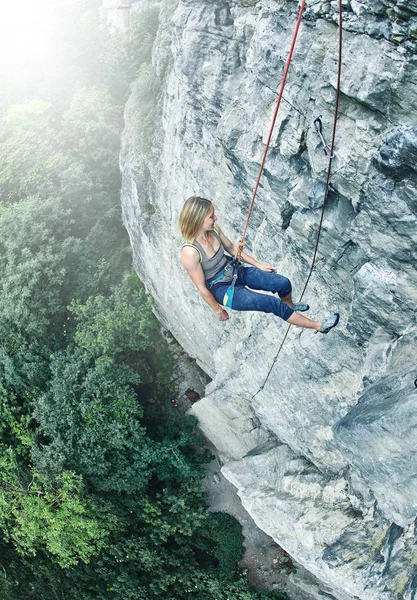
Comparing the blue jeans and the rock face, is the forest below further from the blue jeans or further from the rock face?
the blue jeans

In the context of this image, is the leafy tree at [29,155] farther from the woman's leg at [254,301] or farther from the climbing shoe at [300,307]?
the climbing shoe at [300,307]

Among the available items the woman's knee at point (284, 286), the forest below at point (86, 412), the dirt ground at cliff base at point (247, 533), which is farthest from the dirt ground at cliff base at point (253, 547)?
the woman's knee at point (284, 286)

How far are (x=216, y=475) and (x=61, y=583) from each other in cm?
538

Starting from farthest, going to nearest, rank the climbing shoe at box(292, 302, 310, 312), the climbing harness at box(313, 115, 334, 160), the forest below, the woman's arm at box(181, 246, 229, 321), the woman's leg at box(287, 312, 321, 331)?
the forest below
the climbing shoe at box(292, 302, 310, 312)
the woman's leg at box(287, 312, 321, 331)
the climbing harness at box(313, 115, 334, 160)
the woman's arm at box(181, 246, 229, 321)

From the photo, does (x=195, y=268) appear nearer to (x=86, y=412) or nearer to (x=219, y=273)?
(x=219, y=273)

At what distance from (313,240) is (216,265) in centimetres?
174

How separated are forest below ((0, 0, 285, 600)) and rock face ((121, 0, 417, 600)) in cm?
295

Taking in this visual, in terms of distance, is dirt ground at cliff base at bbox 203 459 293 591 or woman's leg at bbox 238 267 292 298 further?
dirt ground at cliff base at bbox 203 459 293 591

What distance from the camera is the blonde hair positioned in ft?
19.1

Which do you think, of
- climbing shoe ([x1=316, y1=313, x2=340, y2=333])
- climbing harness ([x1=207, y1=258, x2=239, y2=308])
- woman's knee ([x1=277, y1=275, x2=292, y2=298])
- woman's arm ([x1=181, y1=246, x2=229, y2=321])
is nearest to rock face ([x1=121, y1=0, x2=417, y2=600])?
climbing shoe ([x1=316, y1=313, x2=340, y2=333])

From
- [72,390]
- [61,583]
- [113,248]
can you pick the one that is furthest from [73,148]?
[61,583]

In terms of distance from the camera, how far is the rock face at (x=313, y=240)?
5746 millimetres

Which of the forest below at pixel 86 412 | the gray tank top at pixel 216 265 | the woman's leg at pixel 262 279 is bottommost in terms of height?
the forest below at pixel 86 412

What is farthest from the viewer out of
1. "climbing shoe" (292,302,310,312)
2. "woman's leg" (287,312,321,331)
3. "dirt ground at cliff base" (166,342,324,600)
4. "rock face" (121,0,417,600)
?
"dirt ground at cliff base" (166,342,324,600)
